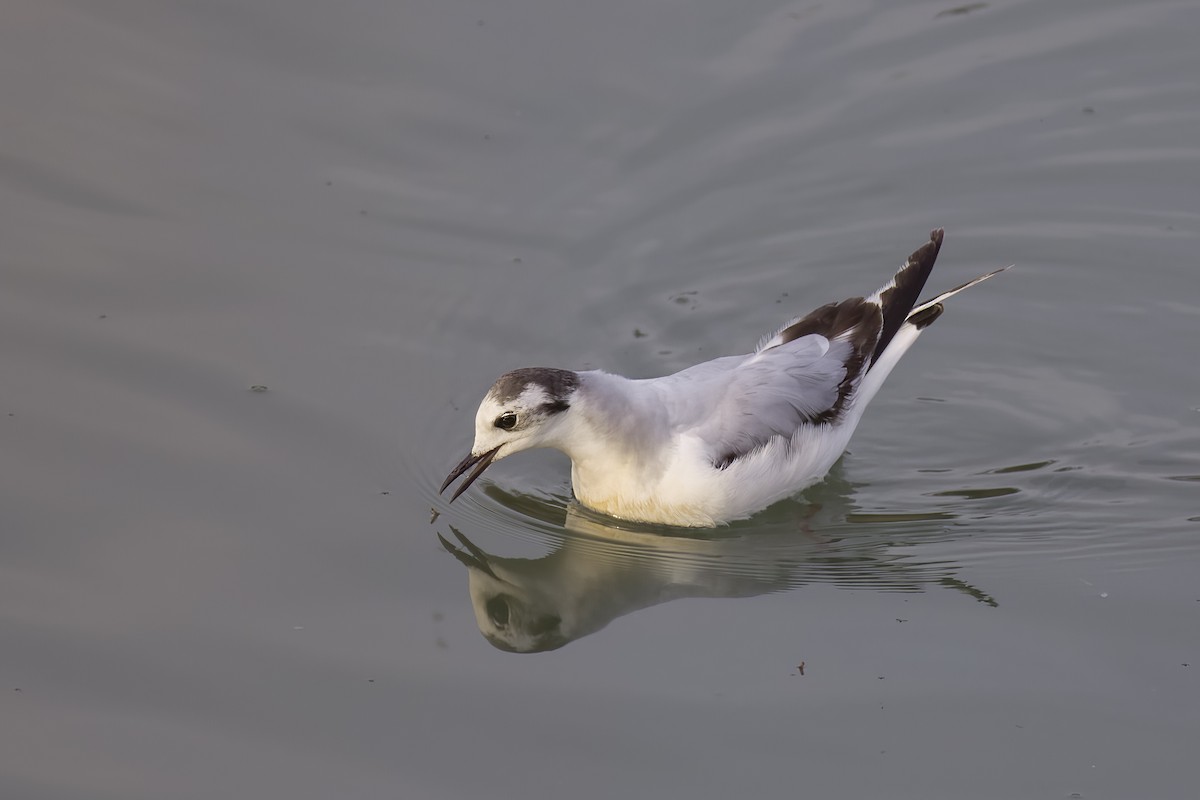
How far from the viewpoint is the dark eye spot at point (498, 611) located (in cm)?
792

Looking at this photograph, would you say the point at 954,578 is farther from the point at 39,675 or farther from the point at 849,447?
the point at 39,675

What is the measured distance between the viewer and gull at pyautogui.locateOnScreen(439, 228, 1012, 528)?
27.2ft

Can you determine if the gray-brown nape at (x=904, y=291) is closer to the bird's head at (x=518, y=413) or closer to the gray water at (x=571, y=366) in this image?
the gray water at (x=571, y=366)

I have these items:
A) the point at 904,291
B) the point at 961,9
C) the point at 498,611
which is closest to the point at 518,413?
the point at 498,611

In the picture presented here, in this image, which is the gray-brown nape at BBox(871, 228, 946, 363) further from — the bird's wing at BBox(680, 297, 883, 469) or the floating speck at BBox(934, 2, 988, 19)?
the floating speck at BBox(934, 2, 988, 19)

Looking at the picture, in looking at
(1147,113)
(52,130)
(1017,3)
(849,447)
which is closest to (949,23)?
(1017,3)

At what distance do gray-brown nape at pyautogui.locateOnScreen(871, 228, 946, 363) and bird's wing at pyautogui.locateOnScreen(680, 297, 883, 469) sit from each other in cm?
11

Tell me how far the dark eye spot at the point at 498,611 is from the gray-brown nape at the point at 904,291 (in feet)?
9.45

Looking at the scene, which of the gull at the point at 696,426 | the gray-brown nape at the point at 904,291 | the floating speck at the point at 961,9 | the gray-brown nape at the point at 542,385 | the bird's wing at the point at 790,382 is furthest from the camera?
the floating speck at the point at 961,9

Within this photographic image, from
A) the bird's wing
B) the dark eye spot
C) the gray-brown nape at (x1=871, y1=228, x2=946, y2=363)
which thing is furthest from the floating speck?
the dark eye spot

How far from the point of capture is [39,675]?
7215mm

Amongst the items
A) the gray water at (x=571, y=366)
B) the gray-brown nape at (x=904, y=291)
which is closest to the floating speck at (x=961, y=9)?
the gray water at (x=571, y=366)

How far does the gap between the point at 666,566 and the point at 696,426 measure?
84 centimetres

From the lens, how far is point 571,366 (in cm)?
997
